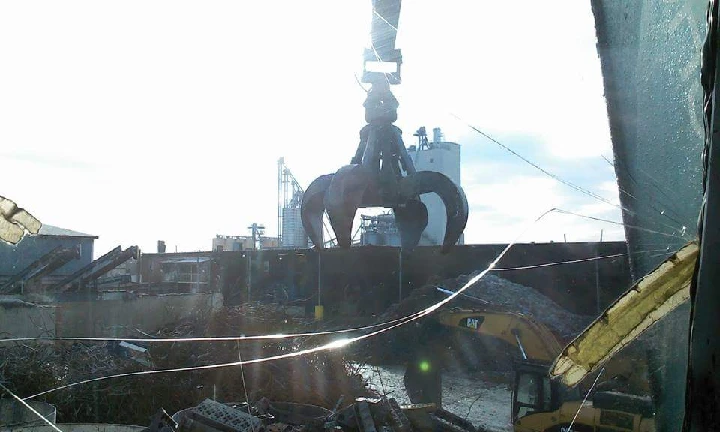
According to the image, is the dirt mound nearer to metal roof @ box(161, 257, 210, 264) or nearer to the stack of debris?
the stack of debris

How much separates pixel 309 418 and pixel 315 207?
2.96 metres

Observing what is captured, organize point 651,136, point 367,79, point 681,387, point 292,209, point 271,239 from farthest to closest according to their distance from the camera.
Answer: point 271,239 → point 292,209 → point 367,79 → point 651,136 → point 681,387

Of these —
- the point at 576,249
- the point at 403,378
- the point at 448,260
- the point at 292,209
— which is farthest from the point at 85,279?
the point at 292,209

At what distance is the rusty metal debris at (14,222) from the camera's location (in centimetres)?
191

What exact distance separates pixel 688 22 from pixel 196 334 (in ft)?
40.9

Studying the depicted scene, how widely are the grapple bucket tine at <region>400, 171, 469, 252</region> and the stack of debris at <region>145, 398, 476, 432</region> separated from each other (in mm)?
2119

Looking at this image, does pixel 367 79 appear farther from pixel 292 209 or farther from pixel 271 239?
pixel 271 239

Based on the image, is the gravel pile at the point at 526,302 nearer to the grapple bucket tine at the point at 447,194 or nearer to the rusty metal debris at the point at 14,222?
the grapple bucket tine at the point at 447,194

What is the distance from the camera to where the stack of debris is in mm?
5965

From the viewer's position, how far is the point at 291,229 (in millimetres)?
38625

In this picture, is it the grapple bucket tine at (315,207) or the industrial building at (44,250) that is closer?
the grapple bucket tine at (315,207)

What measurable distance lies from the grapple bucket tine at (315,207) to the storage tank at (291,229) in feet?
104

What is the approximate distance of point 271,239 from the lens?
42469 mm

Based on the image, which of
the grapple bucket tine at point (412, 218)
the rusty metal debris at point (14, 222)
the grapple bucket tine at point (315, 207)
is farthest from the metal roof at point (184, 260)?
the rusty metal debris at point (14, 222)
